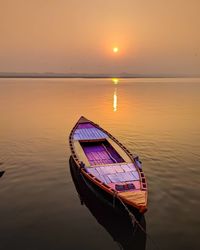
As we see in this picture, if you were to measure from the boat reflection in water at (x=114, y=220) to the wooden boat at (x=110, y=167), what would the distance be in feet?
4.39

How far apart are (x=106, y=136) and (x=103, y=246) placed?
61.0 feet

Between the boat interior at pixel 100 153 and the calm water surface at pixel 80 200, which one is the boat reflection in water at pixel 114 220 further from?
the boat interior at pixel 100 153

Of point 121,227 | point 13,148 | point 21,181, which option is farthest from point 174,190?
point 13,148

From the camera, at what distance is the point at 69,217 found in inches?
770

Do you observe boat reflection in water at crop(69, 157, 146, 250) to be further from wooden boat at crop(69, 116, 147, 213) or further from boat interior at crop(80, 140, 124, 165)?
boat interior at crop(80, 140, 124, 165)

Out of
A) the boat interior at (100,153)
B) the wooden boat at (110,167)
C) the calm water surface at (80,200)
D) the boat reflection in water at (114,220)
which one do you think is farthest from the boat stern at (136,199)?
A: the boat interior at (100,153)

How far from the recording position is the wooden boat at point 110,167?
719 inches

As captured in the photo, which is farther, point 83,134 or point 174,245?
point 83,134

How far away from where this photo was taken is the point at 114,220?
19188mm

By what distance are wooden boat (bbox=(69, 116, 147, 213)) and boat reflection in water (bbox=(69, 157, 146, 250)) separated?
134cm

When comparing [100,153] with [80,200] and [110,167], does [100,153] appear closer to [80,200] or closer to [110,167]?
[110,167]

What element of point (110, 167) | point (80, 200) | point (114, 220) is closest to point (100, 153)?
point (110, 167)

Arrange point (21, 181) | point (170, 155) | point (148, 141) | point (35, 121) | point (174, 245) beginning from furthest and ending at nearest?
1. point (35, 121)
2. point (148, 141)
3. point (170, 155)
4. point (21, 181)
5. point (174, 245)

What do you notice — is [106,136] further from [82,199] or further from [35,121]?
[35,121]
